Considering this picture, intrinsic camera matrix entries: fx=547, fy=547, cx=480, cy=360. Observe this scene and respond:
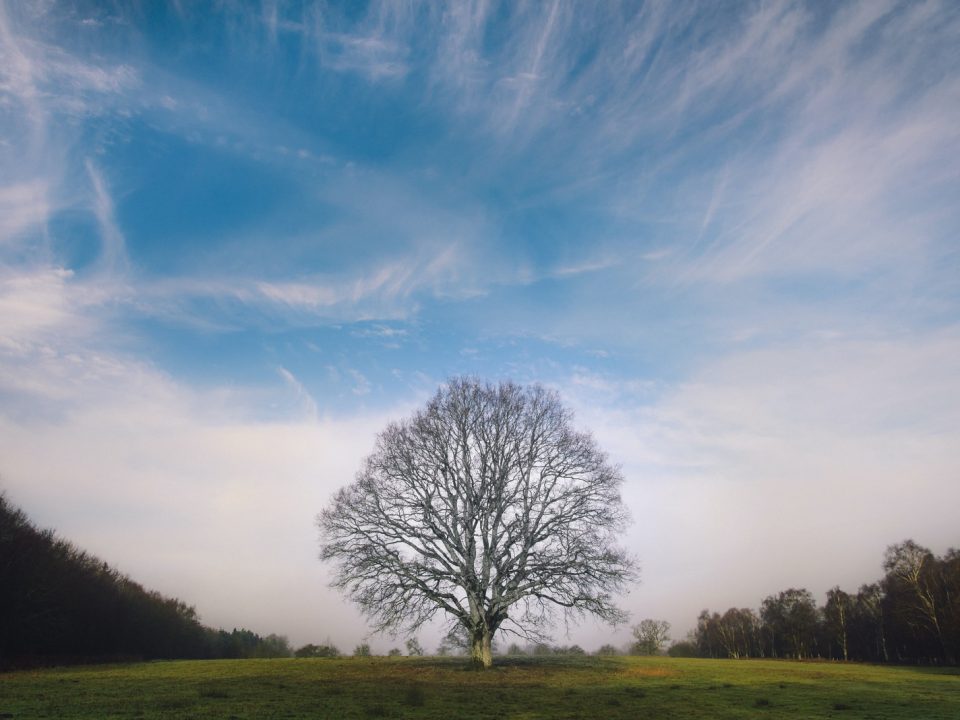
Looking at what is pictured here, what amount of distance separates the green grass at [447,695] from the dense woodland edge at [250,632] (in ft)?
25.7

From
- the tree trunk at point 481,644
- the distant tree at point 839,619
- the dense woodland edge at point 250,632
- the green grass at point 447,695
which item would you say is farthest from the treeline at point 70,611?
the distant tree at point 839,619

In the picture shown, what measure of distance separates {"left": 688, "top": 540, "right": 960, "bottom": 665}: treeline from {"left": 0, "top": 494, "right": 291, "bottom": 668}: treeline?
6935 cm

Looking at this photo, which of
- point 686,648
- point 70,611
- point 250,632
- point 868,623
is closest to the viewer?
point 70,611

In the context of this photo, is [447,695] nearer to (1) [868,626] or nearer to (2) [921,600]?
(2) [921,600]

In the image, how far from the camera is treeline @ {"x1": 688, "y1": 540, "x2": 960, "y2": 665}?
60256 mm

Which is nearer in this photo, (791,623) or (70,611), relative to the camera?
(70,611)

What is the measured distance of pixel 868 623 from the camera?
76938 millimetres

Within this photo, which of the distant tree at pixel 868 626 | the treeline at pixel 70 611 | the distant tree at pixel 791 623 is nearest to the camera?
the treeline at pixel 70 611

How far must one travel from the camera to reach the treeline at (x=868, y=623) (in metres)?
60.3

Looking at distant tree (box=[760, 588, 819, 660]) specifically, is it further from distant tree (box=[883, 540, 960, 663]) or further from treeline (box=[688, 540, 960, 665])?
distant tree (box=[883, 540, 960, 663])

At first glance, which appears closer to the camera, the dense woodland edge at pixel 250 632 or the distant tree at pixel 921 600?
the dense woodland edge at pixel 250 632

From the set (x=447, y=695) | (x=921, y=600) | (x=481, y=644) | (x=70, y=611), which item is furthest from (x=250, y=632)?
(x=921, y=600)

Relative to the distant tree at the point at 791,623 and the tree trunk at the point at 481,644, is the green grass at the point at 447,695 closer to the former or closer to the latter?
the tree trunk at the point at 481,644

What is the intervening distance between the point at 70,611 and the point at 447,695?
32.2 metres
